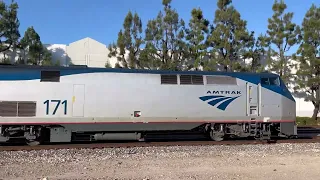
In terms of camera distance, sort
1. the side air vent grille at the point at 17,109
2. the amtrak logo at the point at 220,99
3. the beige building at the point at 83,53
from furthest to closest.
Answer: the beige building at the point at 83,53 < the amtrak logo at the point at 220,99 < the side air vent grille at the point at 17,109

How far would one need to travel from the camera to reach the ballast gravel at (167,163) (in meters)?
8.93

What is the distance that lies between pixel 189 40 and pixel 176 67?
292 centimetres

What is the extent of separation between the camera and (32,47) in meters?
28.9

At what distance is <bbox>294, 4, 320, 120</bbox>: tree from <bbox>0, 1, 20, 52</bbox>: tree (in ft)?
79.1

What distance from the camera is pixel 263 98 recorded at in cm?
1597

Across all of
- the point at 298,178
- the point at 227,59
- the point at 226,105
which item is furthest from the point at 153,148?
the point at 227,59

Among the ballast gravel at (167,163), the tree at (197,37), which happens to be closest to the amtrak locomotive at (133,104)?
the ballast gravel at (167,163)

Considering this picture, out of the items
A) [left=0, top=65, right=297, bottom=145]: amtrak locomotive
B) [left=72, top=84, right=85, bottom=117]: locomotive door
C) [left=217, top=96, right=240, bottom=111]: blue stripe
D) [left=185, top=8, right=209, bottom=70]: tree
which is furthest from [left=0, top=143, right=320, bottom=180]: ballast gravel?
[left=185, top=8, right=209, bottom=70]: tree

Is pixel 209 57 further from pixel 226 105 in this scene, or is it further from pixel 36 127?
pixel 36 127

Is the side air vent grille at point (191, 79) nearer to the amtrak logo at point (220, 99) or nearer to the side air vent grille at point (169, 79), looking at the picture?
the side air vent grille at point (169, 79)

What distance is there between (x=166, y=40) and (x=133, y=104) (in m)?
16.3

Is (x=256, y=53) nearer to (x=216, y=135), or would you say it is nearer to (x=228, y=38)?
(x=228, y=38)

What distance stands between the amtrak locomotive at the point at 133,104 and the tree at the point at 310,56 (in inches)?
680

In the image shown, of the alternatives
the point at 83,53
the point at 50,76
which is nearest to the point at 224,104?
the point at 50,76
